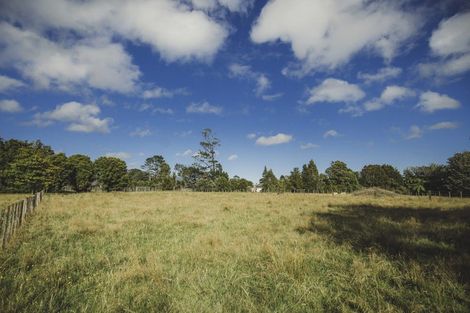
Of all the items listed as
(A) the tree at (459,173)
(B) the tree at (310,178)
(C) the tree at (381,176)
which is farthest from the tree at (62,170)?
(C) the tree at (381,176)

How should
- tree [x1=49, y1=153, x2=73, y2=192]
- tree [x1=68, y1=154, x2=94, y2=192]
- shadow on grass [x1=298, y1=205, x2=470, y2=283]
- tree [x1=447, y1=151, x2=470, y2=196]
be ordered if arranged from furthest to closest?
tree [x1=68, y1=154, x2=94, y2=192]
tree [x1=447, y1=151, x2=470, y2=196]
tree [x1=49, y1=153, x2=73, y2=192]
shadow on grass [x1=298, y1=205, x2=470, y2=283]

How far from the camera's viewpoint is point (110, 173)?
66.2 meters

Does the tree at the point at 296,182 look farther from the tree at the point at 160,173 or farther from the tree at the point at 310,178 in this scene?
the tree at the point at 160,173

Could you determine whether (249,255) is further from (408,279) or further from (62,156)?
(62,156)

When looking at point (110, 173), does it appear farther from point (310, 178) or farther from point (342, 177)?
point (342, 177)

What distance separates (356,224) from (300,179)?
76.7 m

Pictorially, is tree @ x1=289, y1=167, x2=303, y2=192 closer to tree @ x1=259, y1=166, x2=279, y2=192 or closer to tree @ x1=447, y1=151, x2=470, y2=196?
tree @ x1=259, y1=166, x2=279, y2=192

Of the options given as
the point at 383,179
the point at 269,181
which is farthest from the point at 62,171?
the point at 383,179

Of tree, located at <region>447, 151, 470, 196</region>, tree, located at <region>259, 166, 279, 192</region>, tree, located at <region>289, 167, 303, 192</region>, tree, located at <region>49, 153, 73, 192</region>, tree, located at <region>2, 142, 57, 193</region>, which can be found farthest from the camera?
tree, located at <region>259, 166, 279, 192</region>

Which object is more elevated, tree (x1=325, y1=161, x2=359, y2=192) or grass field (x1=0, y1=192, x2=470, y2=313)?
tree (x1=325, y1=161, x2=359, y2=192)

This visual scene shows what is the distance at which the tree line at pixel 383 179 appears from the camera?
208ft

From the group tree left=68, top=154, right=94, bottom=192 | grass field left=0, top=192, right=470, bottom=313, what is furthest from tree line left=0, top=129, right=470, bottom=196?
grass field left=0, top=192, right=470, bottom=313

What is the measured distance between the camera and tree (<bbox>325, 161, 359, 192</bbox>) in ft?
295

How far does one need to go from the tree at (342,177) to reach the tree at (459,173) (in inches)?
1127
